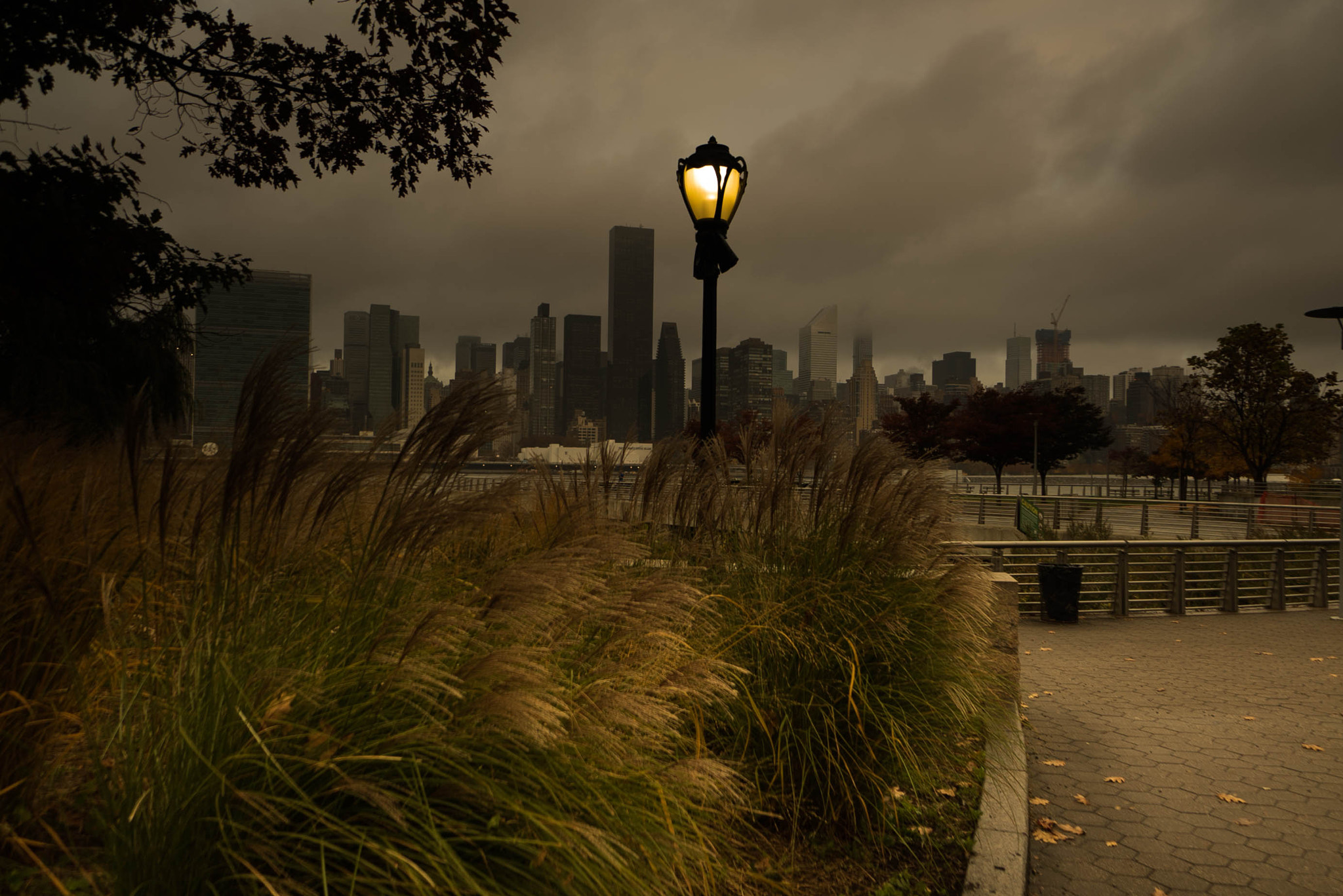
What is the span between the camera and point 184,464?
7.57ft

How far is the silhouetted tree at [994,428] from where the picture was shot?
48.2 metres

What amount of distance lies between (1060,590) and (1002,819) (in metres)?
8.00

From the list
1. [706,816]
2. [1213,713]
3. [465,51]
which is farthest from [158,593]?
[1213,713]

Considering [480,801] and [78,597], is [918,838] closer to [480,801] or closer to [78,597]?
[480,801]

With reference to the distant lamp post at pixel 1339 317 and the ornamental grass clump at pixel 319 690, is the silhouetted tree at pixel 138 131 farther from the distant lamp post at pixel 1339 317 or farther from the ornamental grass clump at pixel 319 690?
the distant lamp post at pixel 1339 317

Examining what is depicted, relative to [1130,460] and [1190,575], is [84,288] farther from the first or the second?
[1130,460]

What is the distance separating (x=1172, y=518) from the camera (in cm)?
2962

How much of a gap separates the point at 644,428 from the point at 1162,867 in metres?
3.71

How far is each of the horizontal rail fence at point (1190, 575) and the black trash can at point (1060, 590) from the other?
0.34m

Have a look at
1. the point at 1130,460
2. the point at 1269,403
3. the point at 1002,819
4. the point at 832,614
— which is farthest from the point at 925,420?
the point at 832,614

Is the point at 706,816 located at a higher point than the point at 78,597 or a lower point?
lower

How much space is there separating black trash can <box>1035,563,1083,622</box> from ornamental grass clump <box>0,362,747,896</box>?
31.2 feet

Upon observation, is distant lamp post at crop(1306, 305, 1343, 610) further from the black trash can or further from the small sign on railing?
the small sign on railing

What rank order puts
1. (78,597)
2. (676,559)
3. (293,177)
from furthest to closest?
1. (293,177)
2. (676,559)
3. (78,597)
